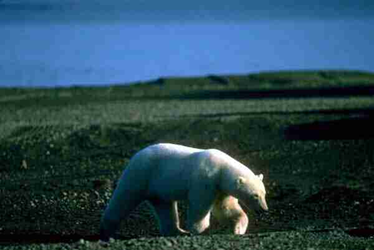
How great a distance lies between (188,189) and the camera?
13.9m

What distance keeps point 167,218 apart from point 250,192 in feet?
3.82

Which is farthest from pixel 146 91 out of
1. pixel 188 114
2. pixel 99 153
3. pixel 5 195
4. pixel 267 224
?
pixel 267 224

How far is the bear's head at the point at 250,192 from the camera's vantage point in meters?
13.6

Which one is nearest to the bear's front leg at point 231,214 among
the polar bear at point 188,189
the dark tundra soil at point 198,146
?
the polar bear at point 188,189

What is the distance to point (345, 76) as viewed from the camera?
155 feet

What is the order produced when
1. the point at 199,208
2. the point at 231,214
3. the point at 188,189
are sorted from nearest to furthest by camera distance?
the point at 199,208 → the point at 188,189 → the point at 231,214

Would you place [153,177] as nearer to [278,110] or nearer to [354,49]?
[278,110]

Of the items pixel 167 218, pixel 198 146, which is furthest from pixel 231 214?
pixel 198 146

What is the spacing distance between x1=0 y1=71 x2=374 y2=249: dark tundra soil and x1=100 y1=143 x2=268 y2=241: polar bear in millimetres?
439

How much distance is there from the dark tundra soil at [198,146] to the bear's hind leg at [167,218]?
0.28 meters

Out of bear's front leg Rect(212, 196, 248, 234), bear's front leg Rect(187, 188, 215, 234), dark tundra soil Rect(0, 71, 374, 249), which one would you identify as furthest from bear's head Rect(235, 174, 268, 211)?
dark tundra soil Rect(0, 71, 374, 249)

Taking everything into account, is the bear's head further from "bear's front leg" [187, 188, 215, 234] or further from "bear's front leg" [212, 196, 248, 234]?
"bear's front leg" [187, 188, 215, 234]

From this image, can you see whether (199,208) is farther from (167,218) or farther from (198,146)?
(198,146)

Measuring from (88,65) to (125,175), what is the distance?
53.1 metres
